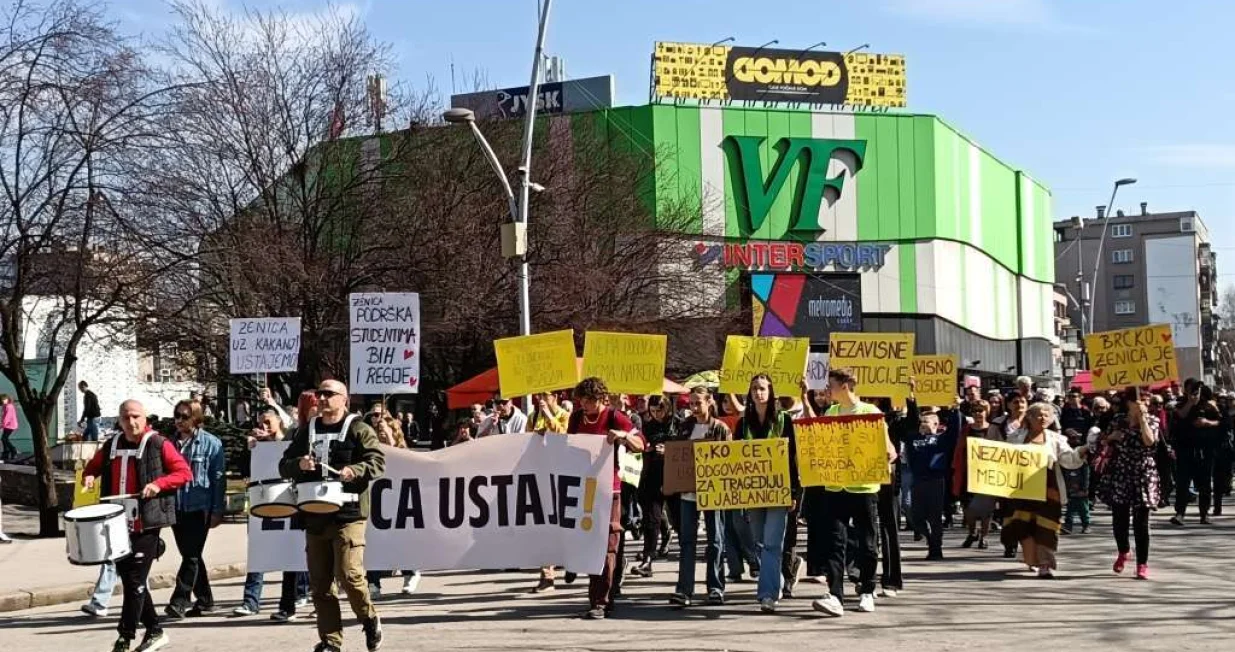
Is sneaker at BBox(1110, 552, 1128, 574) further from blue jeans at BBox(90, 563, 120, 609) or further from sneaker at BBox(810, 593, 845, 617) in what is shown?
blue jeans at BBox(90, 563, 120, 609)

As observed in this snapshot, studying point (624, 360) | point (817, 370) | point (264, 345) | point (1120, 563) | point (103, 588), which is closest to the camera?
point (103, 588)

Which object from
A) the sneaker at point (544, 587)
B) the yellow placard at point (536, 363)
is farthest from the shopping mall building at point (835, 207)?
the sneaker at point (544, 587)

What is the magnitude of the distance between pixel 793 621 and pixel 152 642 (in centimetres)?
435

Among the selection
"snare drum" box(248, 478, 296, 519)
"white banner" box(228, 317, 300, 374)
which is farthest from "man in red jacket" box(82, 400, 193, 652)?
"white banner" box(228, 317, 300, 374)

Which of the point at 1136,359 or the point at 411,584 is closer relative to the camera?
the point at 411,584

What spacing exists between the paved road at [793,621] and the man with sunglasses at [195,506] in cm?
38

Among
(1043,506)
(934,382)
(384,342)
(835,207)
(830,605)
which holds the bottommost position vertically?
(830,605)

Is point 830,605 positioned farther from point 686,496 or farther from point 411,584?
point 411,584

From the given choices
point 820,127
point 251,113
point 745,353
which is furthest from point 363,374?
point 820,127

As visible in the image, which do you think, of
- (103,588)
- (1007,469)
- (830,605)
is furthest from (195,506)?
(1007,469)

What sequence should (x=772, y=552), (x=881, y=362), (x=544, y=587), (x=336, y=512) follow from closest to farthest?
(x=336, y=512) < (x=772, y=552) < (x=544, y=587) < (x=881, y=362)

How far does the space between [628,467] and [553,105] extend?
154ft

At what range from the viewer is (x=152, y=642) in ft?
33.8

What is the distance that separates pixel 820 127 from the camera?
60.9 metres
